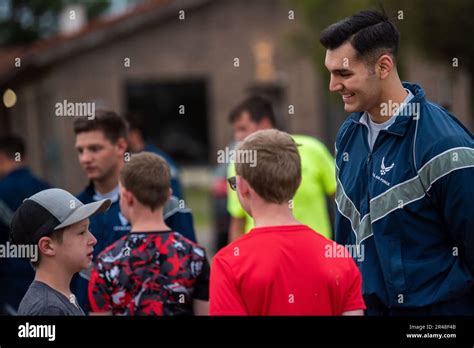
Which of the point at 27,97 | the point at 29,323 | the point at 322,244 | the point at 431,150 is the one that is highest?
the point at 27,97

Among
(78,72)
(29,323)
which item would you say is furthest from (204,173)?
(29,323)

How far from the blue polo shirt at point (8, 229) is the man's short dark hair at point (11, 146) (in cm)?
35

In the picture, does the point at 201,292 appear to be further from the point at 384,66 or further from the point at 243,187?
the point at 384,66

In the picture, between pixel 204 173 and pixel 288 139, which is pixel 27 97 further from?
pixel 288 139

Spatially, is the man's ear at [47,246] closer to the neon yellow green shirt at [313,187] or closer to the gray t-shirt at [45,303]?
the gray t-shirt at [45,303]

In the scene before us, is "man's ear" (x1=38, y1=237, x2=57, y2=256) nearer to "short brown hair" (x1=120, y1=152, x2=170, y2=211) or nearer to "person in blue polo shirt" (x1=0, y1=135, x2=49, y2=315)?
"short brown hair" (x1=120, y1=152, x2=170, y2=211)

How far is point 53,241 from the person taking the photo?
3.89 meters

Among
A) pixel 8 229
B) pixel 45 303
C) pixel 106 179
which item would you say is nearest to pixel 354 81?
pixel 45 303

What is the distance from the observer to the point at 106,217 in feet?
16.6

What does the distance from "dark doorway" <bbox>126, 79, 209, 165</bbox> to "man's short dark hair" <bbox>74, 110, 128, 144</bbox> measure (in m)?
20.6

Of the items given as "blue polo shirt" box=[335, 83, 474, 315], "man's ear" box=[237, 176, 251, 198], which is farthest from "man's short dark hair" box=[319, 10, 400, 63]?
"man's ear" box=[237, 176, 251, 198]

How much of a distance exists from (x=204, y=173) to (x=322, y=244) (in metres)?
22.9

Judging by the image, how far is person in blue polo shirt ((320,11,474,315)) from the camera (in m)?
3.68

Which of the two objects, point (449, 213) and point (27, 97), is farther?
point (27, 97)
